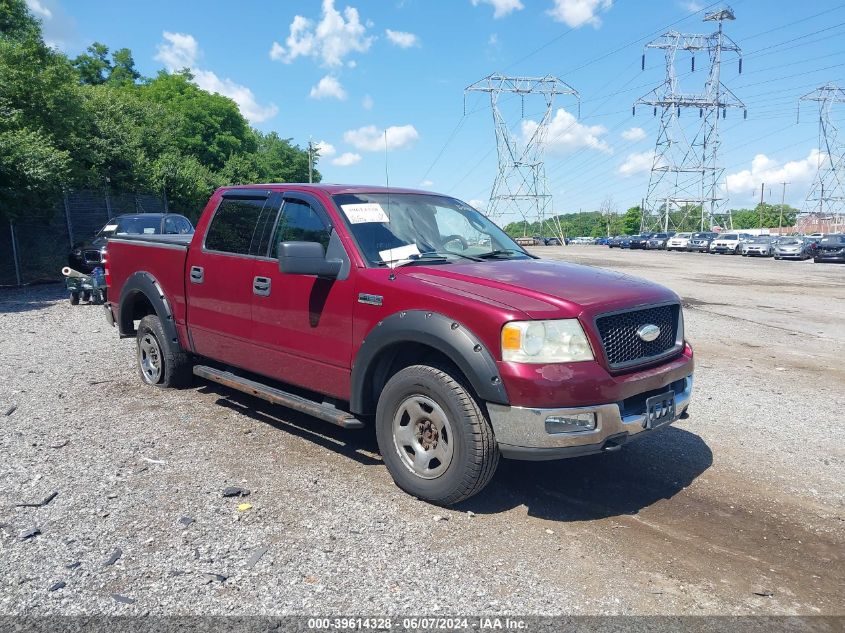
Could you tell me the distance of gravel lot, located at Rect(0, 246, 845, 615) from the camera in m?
3.09

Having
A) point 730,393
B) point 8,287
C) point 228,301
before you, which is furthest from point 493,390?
point 8,287

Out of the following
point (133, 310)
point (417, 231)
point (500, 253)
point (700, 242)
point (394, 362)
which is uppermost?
point (417, 231)

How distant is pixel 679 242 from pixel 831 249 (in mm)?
20617

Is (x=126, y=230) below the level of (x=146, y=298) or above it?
above

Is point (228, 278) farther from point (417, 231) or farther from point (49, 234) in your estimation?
point (49, 234)

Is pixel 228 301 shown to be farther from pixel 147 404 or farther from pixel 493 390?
pixel 493 390

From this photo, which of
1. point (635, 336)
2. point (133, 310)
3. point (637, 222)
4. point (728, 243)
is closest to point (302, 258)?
point (635, 336)

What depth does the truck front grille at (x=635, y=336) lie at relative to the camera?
3.77 meters

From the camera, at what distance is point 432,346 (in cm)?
386

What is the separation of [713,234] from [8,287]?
50.8 m

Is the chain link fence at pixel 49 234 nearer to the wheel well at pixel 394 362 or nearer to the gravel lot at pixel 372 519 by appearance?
the gravel lot at pixel 372 519

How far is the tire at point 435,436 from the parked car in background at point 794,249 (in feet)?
136

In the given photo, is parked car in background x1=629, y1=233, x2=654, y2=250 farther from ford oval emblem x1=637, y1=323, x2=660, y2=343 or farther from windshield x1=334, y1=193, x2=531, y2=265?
ford oval emblem x1=637, y1=323, x2=660, y2=343

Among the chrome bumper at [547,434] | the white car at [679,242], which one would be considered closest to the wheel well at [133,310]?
the chrome bumper at [547,434]
